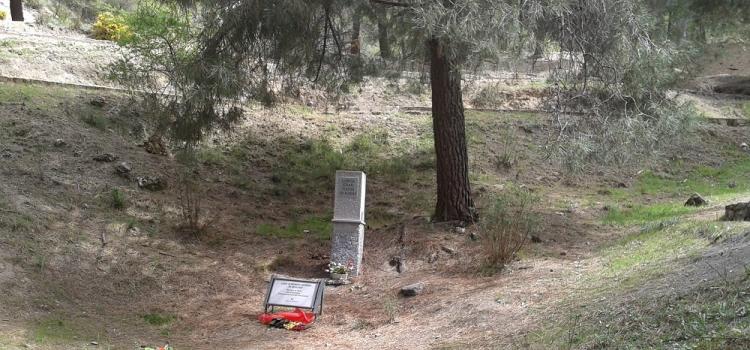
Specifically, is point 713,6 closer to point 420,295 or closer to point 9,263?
point 420,295

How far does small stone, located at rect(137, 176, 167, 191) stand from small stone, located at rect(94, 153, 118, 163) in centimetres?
52

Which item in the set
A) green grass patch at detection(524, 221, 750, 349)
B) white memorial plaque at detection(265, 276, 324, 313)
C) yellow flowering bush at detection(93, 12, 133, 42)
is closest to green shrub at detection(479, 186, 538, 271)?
green grass patch at detection(524, 221, 750, 349)

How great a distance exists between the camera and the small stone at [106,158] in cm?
1045

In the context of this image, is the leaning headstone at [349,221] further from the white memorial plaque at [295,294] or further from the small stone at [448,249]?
the white memorial plaque at [295,294]

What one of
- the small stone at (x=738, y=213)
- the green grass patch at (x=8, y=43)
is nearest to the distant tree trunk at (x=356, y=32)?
the small stone at (x=738, y=213)

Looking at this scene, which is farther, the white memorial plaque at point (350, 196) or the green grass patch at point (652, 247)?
the white memorial plaque at point (350, 196)

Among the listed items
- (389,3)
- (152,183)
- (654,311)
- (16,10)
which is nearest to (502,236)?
(654,311)

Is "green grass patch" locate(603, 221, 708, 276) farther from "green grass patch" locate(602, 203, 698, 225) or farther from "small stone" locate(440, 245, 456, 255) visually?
"small stone" locate(440, 245, 456, 255)

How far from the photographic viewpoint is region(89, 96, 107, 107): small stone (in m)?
12.1

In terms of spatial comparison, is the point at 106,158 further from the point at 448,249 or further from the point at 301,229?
the point at 448,249

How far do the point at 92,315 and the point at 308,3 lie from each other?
440cm

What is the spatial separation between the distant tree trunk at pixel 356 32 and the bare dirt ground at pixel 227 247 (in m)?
2.16

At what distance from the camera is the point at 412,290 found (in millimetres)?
8086

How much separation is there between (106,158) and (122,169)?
344mm
